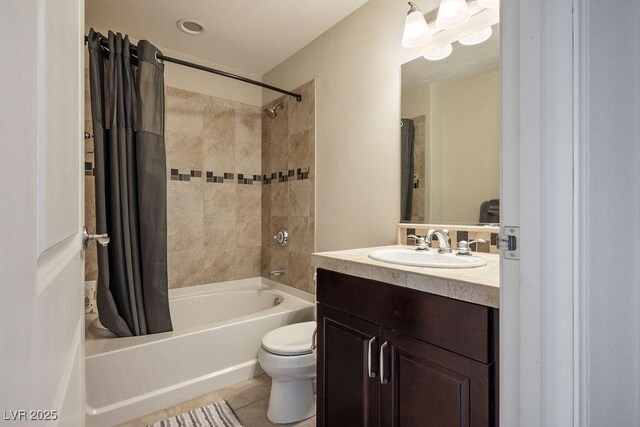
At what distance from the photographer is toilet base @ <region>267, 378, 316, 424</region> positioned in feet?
5.36

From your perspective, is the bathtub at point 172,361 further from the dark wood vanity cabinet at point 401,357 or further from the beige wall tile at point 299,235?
the dark wood vanity cabinet at point 401,357

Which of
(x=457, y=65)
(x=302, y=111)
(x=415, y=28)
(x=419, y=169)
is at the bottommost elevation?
(x=419, y=169)

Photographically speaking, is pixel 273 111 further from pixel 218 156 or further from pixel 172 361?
pixel 172 361

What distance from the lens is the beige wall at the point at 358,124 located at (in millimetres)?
1771

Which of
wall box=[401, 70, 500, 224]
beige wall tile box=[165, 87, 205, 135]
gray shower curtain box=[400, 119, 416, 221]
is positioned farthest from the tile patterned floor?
beige wall tile box=[165, 87, 205, 135]

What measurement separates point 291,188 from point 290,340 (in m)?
1.28

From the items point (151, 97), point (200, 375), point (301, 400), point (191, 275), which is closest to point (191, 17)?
point (151, 97)

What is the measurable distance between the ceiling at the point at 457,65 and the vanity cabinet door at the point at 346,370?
1228 millimetres

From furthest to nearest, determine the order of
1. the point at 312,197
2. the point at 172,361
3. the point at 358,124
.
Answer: the point at 312,197 → the point at 358,124 → the point at 172,361

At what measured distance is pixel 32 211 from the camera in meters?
0.34

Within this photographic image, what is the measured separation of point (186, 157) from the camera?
2.61 meters

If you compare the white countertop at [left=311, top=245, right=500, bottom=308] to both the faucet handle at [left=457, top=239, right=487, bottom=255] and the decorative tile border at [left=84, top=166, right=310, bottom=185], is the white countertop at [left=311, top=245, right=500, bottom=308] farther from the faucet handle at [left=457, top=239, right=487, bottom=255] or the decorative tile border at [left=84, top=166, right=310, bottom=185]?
the decorative tile border at [left=84, top=166, right=310, bottom=185]

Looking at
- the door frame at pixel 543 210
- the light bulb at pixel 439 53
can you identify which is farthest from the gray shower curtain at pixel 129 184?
the door frame at pixel 543 210

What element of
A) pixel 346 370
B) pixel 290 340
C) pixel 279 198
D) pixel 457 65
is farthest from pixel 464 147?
pixel 279 198
